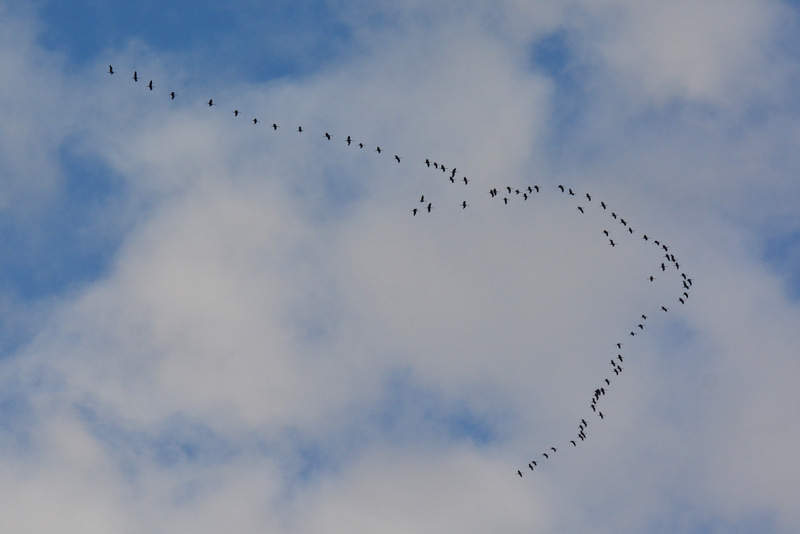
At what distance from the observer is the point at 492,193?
445 ft

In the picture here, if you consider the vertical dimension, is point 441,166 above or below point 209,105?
below

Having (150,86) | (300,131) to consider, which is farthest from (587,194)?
(150,86)

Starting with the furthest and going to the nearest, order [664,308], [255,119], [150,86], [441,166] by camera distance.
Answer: [664,308] → [441,166] → [255,119] → [150,86]

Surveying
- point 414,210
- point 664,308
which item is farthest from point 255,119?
point 664,308

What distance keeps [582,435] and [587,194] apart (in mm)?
38936

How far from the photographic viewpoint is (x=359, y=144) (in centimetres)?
13162

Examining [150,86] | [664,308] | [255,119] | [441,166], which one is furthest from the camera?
[664,308]

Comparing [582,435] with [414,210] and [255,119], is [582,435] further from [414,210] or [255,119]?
[255,119]

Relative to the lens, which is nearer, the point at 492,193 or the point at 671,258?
the point at 492,193

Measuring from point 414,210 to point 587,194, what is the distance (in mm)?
30218

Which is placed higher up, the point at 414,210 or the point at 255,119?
the point at 255,119

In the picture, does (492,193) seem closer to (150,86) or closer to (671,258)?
(671,258)

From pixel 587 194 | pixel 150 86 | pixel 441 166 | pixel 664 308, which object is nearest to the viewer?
pixel 150 86

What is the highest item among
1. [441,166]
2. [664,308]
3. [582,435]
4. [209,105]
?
[209,105]
